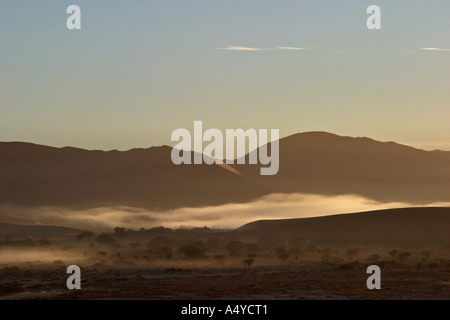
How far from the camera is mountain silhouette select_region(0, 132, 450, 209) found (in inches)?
5714

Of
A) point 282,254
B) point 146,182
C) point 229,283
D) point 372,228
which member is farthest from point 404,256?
point 146,182

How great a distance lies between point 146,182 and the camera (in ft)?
530

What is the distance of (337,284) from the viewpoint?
125 feet

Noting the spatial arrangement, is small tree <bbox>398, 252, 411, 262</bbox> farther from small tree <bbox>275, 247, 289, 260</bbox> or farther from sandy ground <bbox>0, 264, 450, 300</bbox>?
sandy ground <bbox>0, 264, 450, 300</bbox>

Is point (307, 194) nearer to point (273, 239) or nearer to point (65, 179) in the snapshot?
point (65, 179)

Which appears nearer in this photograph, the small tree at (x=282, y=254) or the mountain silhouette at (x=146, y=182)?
the small tree at (x=282, y=254)

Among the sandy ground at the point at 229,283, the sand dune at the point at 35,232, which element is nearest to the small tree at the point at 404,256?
the sandy ground at the point at 229,283

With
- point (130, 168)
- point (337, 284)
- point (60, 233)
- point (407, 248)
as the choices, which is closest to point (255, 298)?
point (337, 284)

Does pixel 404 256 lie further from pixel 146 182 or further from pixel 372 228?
pixel 146 182

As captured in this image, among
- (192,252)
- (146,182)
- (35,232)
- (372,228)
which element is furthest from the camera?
(146,182)

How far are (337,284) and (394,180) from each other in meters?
163

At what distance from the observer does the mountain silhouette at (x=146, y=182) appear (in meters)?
145

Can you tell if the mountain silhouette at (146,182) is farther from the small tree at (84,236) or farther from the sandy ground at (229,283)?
the sandy ground at (229,283)

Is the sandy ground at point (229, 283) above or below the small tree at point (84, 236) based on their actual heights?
below
